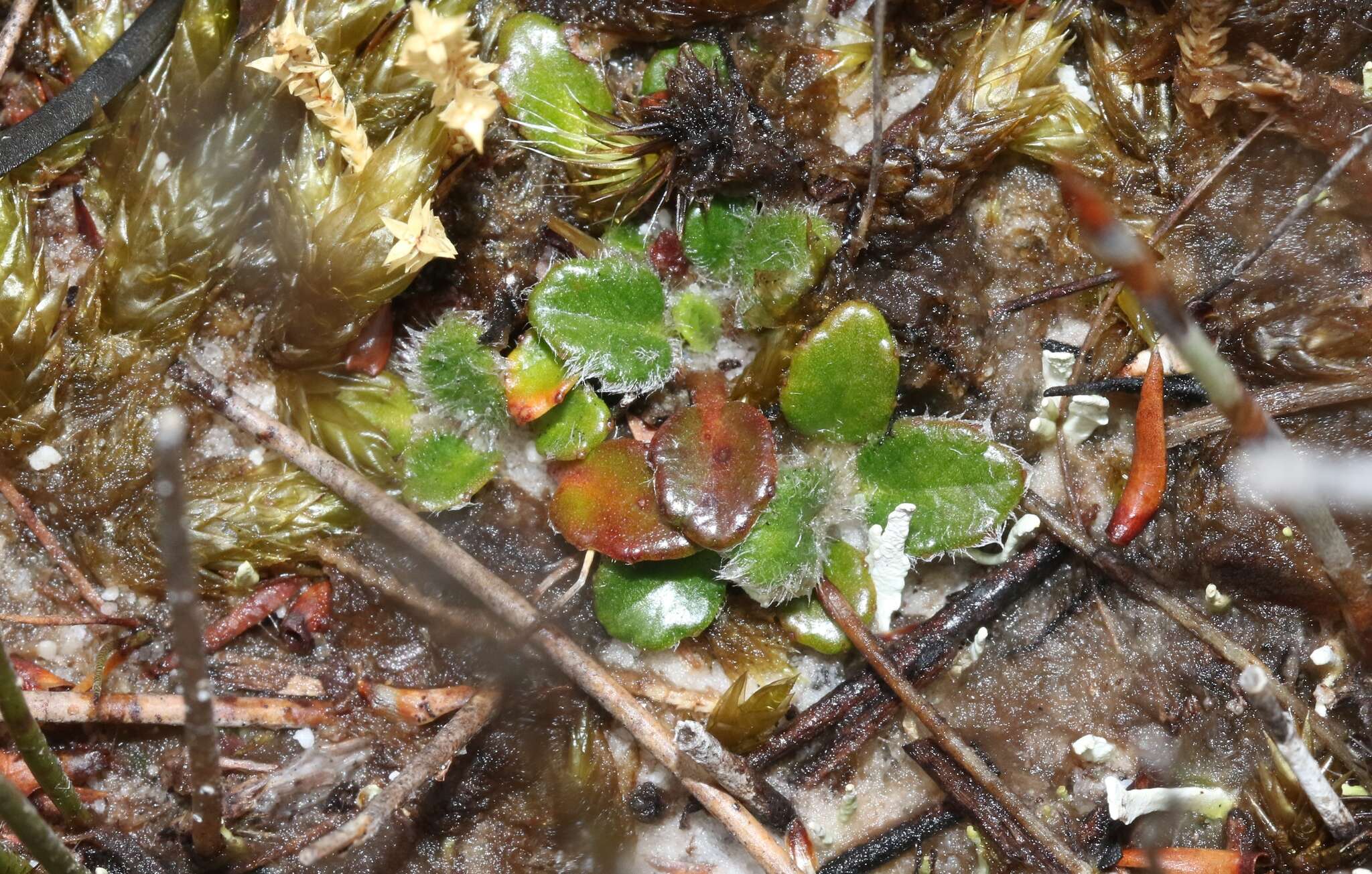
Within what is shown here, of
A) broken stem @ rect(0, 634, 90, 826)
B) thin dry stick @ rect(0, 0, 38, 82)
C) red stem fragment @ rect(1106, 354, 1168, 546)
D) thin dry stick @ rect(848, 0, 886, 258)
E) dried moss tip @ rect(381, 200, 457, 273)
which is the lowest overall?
red stem fragment @ rect(1106, 354, 1168, 546)

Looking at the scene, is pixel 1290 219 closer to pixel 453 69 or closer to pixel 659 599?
pixel 659 599

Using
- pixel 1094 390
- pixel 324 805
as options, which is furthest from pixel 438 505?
pixel 1094 390

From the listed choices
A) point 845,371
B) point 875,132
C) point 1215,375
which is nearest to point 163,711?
point 845,371

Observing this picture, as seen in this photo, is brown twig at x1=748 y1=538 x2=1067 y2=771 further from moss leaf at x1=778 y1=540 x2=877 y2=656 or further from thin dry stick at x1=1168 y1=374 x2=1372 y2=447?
thin dry stick at x1=1168 y1=374 x2=1372 y2=447

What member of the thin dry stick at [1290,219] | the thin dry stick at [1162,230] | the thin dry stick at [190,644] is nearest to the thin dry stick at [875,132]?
the thin dry stick at [1162,230]

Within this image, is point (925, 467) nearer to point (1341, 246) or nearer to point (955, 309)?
point (955, 309)

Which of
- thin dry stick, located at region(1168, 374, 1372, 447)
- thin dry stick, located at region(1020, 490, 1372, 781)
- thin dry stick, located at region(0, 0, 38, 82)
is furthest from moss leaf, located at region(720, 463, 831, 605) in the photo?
thin dry stick, located at region(0, 0, 38, 82)

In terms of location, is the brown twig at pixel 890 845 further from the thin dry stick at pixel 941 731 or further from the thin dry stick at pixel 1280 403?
the thin dry stick at pixel 1280 403
